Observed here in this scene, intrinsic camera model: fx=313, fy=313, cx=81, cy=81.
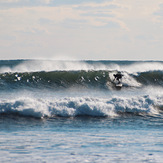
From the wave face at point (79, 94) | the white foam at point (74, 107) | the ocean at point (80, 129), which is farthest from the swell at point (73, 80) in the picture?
the white foam at point (74, 107)

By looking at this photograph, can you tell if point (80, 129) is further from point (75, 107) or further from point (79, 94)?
point (79, 94)

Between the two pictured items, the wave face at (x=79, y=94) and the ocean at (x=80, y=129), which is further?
the wave face at (x=79, y=94)

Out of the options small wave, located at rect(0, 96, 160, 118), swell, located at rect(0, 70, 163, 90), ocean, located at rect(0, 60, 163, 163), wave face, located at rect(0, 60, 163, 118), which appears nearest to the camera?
ocean, located at rect(0, 60, 163, 163)

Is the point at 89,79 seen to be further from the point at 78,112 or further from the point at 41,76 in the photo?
the point at 78,112

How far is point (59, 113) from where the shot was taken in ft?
36.8

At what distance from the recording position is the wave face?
37.6 feet

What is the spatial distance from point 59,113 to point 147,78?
1491 cm

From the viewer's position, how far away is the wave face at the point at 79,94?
11455mm

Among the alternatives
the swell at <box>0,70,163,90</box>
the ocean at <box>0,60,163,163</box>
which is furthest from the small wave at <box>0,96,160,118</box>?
the swell at <box>0,70,163,90</box>

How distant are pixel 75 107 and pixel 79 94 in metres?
5.44

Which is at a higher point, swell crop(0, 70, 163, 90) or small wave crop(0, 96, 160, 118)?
swell crop(0, 70, 163, 90)

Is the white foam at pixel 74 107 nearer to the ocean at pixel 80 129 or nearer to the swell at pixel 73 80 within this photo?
the ocean at pixel 80 129

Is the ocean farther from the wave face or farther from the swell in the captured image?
the swell

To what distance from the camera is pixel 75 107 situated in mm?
11773
